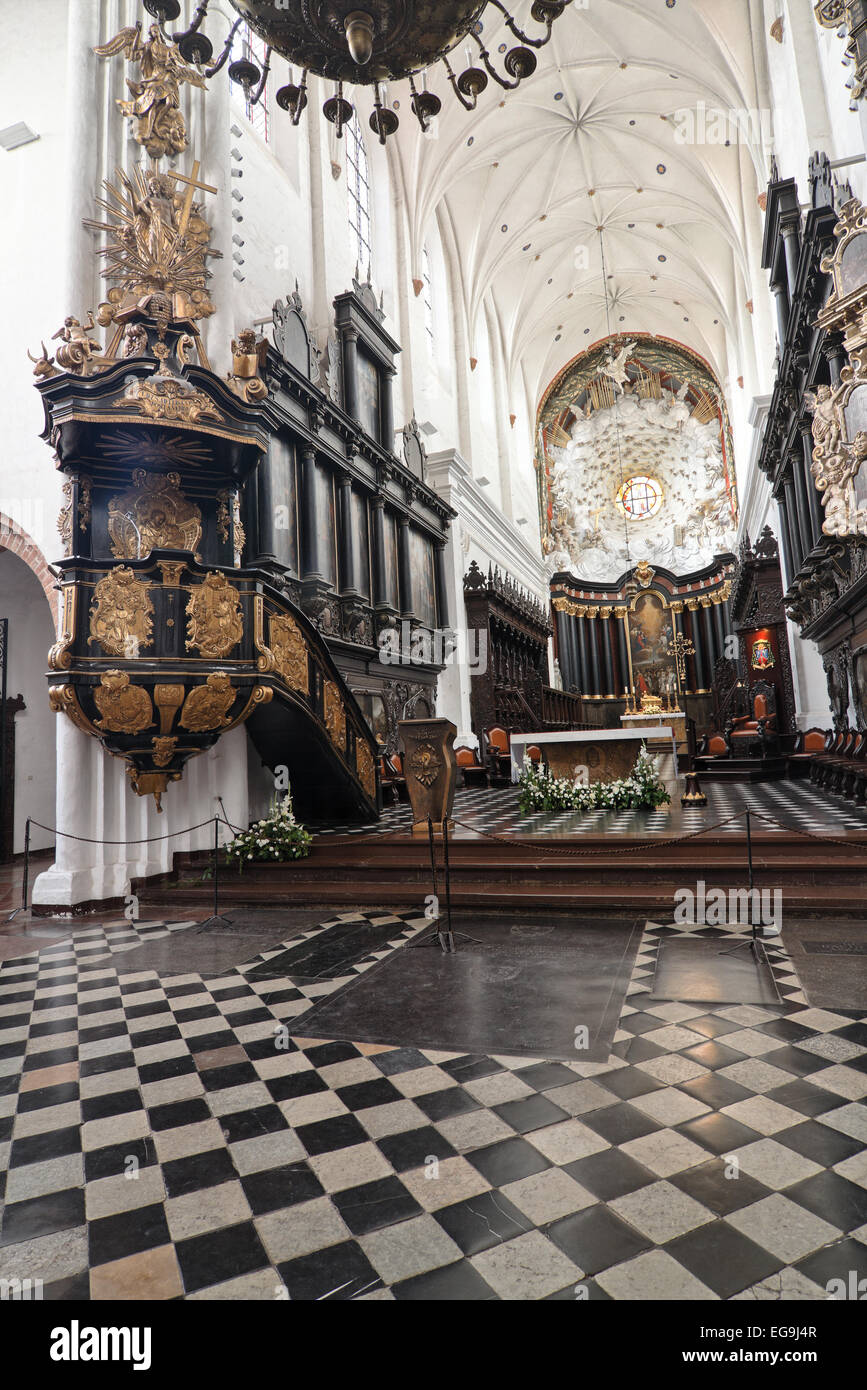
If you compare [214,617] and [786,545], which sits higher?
[786,545]

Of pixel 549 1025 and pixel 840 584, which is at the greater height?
pixel 840 584

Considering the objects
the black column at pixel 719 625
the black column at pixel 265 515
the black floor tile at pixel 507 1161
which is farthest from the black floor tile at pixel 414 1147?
the black column at pixel 719 625

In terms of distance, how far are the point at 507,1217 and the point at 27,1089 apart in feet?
7.49

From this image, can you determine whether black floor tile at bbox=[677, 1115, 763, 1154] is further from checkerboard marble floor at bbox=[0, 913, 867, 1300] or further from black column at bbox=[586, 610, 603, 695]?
black column at bbox=[586, 610, 603, 695]

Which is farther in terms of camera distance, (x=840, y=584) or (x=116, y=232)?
(x=840, y=584)

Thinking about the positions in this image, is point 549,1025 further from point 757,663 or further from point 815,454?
point 757,663

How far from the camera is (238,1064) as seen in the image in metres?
3.43

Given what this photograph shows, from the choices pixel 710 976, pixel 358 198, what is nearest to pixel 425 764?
pixel 710 976

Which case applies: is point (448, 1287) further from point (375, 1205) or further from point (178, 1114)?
point (178, 1114)

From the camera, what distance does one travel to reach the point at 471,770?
49.0 feet

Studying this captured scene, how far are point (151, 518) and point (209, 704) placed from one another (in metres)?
2.06

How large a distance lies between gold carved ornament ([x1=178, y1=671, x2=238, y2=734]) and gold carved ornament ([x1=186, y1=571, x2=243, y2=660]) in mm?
247

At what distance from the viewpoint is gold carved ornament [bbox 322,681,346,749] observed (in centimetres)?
828
